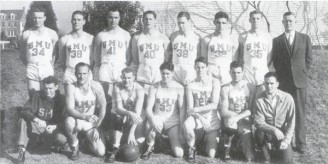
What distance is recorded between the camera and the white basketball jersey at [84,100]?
14.7 feet

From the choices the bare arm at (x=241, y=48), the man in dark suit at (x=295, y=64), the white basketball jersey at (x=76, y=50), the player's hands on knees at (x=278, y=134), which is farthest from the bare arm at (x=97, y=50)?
the player's hands on knees at (x=278, y=134)

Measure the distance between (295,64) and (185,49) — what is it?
1404mm

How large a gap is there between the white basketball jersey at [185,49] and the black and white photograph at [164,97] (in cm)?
1

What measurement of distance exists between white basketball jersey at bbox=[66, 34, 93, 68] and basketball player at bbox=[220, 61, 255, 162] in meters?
1.85

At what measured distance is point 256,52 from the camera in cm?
464

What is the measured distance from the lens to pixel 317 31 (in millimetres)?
6523

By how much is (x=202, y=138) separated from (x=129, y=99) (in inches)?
41.1

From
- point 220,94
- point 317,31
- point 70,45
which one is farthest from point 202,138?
point 317,31

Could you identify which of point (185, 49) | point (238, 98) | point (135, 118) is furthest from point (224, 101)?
point (135, 118)

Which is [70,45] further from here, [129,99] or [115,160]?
[115,160]

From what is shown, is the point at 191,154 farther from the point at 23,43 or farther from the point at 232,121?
the point at 23,43

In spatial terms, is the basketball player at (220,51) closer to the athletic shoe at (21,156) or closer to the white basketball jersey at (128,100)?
the white basketball jersey at (128,100)

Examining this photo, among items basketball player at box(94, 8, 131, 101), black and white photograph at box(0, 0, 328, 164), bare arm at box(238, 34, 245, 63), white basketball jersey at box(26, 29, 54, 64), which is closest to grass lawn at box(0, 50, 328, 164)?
black and white photograph at box(0, 0, 328, 164)

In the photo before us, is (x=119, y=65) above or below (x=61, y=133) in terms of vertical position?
above
